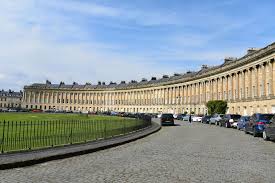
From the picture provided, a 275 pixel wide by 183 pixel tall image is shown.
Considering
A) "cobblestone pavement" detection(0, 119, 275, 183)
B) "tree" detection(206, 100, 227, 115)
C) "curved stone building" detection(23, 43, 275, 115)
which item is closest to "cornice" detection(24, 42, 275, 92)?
"curved stone building" detection(23, 43, 275, 115)

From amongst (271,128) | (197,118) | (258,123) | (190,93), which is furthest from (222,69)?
(271,128)

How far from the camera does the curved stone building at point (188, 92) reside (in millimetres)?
71625

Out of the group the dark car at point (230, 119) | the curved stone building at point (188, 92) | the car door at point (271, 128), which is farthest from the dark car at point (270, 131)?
the curved stone building at point (188, 92)

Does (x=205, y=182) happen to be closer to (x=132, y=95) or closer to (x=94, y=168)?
(x=94, y=168)

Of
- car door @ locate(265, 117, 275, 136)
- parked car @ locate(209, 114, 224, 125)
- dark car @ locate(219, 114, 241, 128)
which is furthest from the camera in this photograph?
parked car @ locate(209, 114, 224, 125)

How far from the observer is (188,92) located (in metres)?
120

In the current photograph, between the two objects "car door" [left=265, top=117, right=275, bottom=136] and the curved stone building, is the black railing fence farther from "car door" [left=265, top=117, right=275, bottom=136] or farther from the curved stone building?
the curved stone building

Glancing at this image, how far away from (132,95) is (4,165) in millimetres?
153187

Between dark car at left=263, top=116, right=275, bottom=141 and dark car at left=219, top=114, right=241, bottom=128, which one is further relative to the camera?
dark car at left=219, top=114, right=241, bottom=128

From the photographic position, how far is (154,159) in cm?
1421

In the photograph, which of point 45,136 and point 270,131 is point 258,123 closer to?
point 270,131

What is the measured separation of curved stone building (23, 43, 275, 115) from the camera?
235ft

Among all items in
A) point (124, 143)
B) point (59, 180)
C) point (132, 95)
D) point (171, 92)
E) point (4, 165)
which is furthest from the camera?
point (132, 95)

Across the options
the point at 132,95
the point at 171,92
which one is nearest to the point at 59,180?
the point at 171,92
